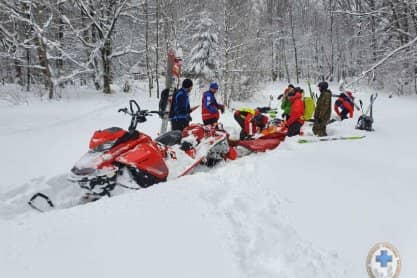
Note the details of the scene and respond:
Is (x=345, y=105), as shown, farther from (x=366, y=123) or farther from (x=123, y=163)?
(x=123, y=163)

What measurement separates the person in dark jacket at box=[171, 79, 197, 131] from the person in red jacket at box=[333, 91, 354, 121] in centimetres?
536

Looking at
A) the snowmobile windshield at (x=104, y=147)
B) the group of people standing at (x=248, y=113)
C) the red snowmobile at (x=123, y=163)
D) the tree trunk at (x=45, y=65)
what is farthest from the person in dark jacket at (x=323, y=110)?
the tree trunk at (x=45, y=65)

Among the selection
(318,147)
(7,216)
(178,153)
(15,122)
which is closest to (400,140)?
(318,147)

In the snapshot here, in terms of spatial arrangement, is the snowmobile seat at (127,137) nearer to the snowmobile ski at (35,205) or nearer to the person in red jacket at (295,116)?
the snowmobile ski at (35,205)

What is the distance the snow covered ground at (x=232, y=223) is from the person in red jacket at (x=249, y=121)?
9.45 ft

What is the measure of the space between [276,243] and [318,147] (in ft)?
14.6

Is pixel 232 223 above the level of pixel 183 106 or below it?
below

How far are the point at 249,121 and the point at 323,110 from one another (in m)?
1.72

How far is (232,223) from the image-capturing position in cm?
Result: 353

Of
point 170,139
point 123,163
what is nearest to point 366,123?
point 170,139

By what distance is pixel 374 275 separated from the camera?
2279 millimetres

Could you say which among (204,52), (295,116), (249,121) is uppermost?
(204,52)

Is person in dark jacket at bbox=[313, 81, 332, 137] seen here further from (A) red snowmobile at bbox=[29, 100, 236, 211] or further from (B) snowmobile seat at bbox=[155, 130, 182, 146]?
(A) red snowmobile at bbox=[29, 100, 236, 211]

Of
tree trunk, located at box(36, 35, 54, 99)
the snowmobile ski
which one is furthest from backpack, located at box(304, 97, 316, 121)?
tree trunk, located at box(36, 35, 54, 99)
